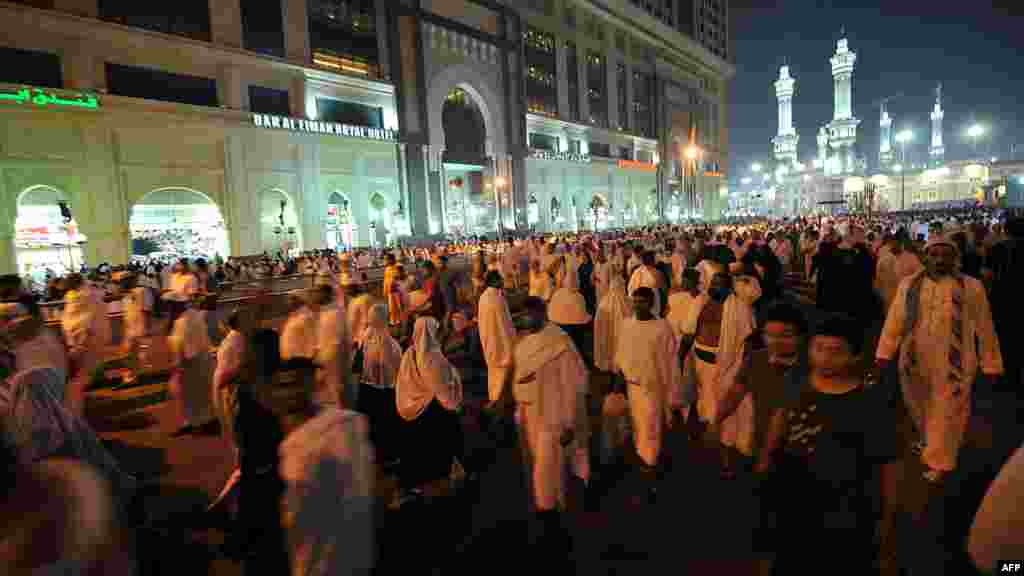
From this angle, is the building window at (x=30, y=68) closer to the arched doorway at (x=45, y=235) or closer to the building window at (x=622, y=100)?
the arched doorway at (x=45, y=235)

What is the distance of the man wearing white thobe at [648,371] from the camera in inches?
149

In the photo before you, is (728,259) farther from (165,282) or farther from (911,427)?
(165,282)

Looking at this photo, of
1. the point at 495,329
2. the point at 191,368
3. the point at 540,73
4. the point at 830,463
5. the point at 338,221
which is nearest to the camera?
the point at 830,463

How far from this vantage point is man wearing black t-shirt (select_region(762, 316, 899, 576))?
211cm

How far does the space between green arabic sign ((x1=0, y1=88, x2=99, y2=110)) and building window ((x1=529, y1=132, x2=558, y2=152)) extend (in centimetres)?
3121

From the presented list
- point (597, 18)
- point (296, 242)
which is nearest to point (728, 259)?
point (296, 242)

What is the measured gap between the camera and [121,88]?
70.0ft

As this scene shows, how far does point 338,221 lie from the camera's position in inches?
1177

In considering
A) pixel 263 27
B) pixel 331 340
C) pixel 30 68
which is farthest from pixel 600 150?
pixel 331 340

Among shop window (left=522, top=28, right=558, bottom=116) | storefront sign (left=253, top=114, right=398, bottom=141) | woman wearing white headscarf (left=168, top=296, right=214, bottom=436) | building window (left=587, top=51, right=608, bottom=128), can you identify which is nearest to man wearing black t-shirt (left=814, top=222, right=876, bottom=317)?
woman wearing white headscarf (left=168, top=296, right=214, bottom=436)

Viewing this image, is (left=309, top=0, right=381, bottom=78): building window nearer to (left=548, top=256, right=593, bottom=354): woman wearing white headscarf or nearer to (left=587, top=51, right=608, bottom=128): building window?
(left=587, top=51, right=608, bottom=128): building window

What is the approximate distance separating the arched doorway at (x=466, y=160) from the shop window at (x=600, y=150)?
1334cm

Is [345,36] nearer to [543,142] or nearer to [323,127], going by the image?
[323,127]

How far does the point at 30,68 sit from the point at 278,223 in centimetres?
1084
